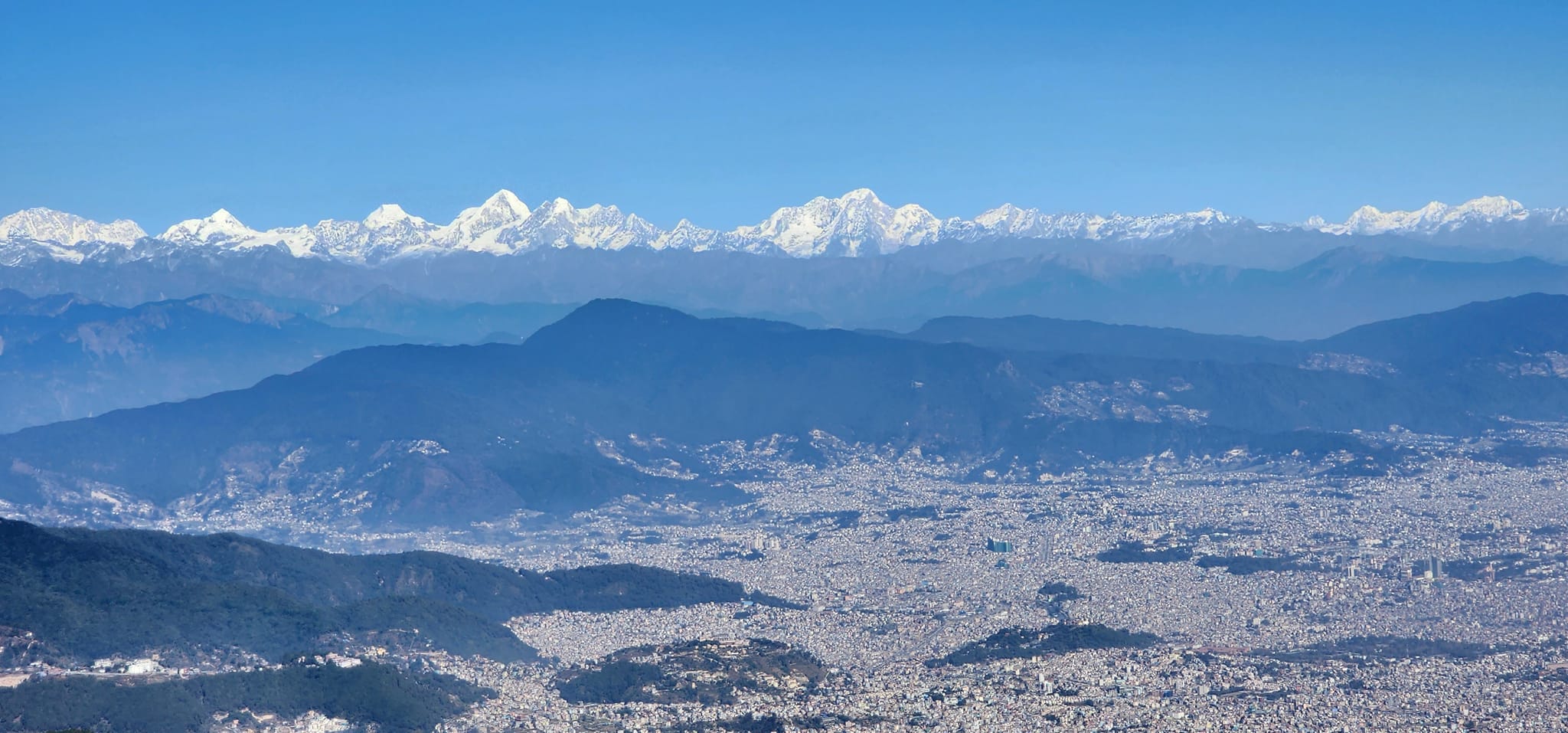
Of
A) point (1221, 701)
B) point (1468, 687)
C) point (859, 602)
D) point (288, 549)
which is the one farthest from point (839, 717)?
point (288, 549)

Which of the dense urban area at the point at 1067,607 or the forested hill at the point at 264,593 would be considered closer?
the dense urban area at the point at 1067,607

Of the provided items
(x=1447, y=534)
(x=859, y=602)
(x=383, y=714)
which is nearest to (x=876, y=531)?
(x=859, y=602)

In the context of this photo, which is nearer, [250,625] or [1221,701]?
[1221,701]

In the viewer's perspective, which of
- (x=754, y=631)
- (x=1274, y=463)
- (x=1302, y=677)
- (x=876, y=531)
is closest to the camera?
(x=1302, y=677)

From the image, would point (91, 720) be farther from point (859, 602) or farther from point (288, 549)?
point (859, 602)

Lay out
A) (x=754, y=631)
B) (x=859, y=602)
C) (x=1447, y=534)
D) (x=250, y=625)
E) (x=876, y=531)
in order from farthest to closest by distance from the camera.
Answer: (x=876, y=531), (x=1447, y=534), (x=859, y=602), (x=754, y=631), (x=250, y=625)

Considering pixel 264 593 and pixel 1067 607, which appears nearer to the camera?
pixel 264 593

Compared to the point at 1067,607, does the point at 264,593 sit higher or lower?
higher

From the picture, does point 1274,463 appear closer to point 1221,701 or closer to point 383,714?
point 1221,701

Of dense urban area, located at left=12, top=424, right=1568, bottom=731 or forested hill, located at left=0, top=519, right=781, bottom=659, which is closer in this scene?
dense urban area, located at left=12, top=424, right=1568, bottom=731
